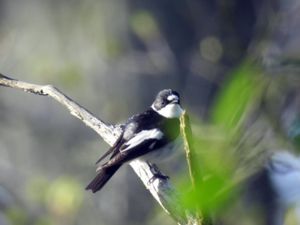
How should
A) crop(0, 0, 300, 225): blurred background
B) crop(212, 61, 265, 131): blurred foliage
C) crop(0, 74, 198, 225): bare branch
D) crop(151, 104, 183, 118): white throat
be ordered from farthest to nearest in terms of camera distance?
crop(0, 0, 300, 225): blurred background
crop(151, 104, 183, 118): white throat
crop(0, 74, 198, 225): bare branch
crop(212, 61, 265, 131): blurred foliage

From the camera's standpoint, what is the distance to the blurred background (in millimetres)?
4770

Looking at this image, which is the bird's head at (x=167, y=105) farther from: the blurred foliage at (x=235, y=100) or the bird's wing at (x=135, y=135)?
the blurred foliage at (x=235, y=100)

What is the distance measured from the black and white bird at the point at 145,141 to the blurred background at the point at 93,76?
3.75 feet

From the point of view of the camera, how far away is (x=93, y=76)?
16.7 feet

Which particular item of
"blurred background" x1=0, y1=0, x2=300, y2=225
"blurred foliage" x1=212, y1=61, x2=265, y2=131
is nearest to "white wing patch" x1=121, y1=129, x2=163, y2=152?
"blurred background" x1=0, y1=0, x2=300, y2=225

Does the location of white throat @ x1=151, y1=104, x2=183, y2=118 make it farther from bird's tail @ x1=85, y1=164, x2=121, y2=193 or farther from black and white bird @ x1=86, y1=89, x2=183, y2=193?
bird's tail @ x1=85, y1=164, x2=121, y2=193

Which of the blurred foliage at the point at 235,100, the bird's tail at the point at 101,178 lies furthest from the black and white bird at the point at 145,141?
the blurred foliage at the point at 235,100

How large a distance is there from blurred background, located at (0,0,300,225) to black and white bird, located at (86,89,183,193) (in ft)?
3.75

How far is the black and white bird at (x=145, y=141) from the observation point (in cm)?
287

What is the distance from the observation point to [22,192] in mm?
5457

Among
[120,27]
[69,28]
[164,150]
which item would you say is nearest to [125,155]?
[164,150]

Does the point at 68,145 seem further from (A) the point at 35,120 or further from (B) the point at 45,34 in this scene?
(B) the point at 45,34

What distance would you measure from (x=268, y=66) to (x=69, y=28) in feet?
13.7

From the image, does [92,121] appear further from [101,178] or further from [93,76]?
[93,76]
